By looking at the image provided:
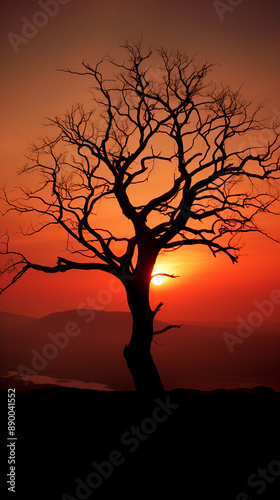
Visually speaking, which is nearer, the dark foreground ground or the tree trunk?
the dark foreground ground

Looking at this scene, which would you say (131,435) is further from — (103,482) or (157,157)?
(157,157)

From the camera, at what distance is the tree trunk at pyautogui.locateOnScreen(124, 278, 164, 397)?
49.5ft

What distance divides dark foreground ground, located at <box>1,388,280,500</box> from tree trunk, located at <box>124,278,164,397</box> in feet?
5.77

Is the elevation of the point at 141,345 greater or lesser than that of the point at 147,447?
greater

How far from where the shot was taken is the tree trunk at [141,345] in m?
15.1

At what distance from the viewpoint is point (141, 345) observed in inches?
605

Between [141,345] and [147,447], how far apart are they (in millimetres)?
5441

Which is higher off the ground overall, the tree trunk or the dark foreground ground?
the tree trunk

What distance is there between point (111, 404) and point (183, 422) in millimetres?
2380

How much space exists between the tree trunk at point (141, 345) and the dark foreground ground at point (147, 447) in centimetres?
176

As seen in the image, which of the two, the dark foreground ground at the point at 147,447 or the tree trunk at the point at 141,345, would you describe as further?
the tree trunk at the point at 141,345

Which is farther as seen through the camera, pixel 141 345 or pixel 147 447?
pixel 141 345

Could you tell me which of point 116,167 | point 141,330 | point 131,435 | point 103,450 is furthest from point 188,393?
point 116,167

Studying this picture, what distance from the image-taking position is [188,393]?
14.1m
